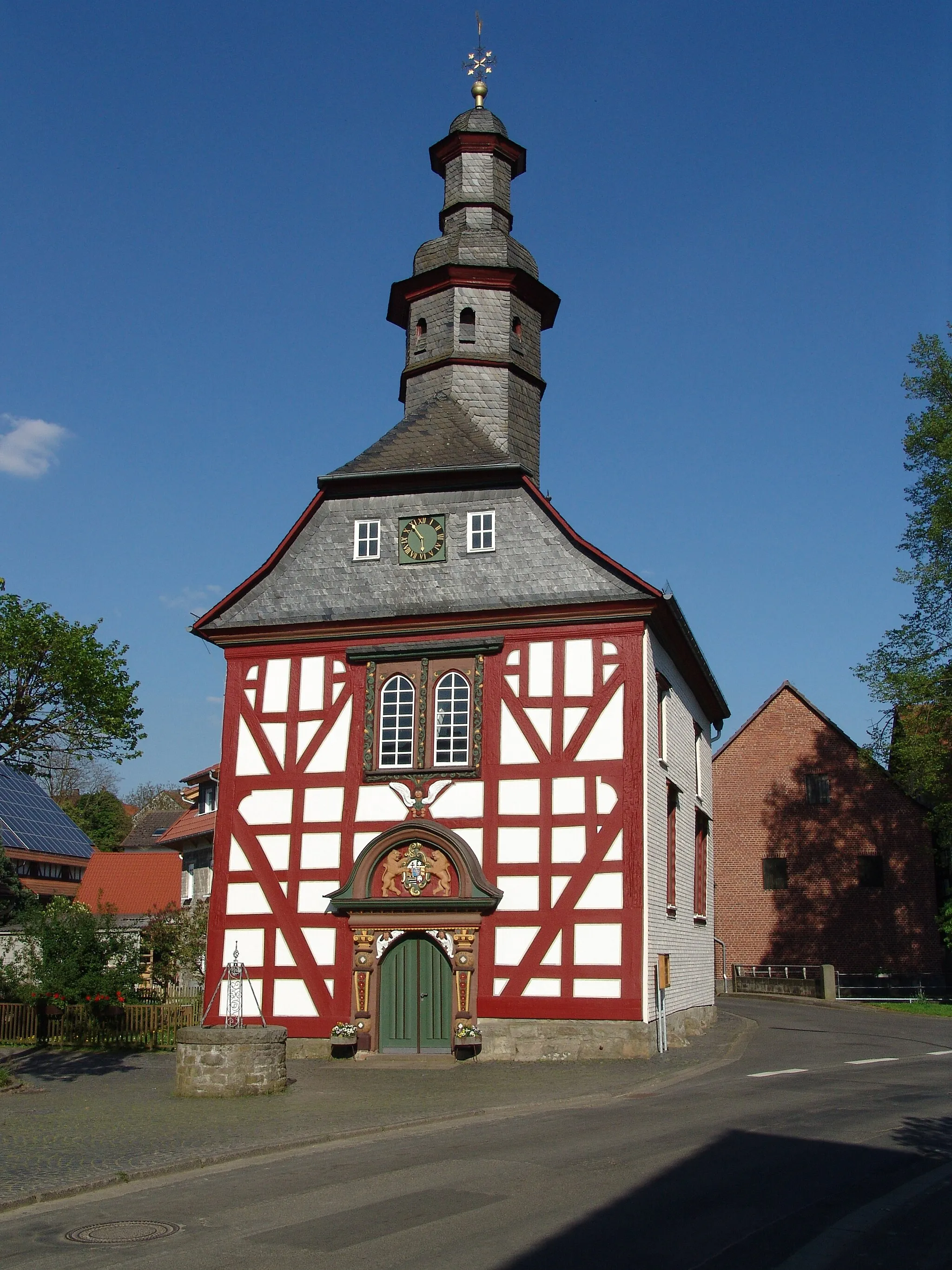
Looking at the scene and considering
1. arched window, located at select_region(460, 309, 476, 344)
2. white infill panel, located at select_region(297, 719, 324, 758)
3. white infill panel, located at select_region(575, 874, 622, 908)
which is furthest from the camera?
arched window, located at select_region(460, 309, 476, 344)

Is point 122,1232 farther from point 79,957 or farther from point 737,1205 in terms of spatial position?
point 79,957

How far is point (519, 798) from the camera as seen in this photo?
21.4 meters

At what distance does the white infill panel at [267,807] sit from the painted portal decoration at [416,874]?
223 centimetres

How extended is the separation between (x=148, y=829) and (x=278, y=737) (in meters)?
59.0

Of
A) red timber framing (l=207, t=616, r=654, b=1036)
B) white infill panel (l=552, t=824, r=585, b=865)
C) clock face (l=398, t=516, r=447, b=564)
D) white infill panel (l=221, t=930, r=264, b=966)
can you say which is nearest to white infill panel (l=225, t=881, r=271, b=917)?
red timber framing (l=207, t=616, r=654, b=1036)

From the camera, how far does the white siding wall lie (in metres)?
21.2

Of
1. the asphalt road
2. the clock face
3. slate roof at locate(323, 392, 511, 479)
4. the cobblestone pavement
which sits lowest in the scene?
the cobblestone pavement

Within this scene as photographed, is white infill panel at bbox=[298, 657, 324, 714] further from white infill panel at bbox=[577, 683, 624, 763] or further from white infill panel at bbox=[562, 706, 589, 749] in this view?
white infill panel at bbox=[577, 683, 624, 763]

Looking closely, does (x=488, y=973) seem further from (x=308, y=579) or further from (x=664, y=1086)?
(x=308, y=579)

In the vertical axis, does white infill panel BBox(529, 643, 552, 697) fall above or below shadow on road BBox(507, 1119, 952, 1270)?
above

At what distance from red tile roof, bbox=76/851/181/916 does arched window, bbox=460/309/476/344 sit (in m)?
27.8

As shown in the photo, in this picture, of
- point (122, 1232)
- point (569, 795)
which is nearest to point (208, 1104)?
point (122, 1232)

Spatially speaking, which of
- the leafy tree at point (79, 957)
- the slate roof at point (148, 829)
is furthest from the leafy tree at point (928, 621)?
the slate roof at point (148, 829)

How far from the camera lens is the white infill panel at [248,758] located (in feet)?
75.9
